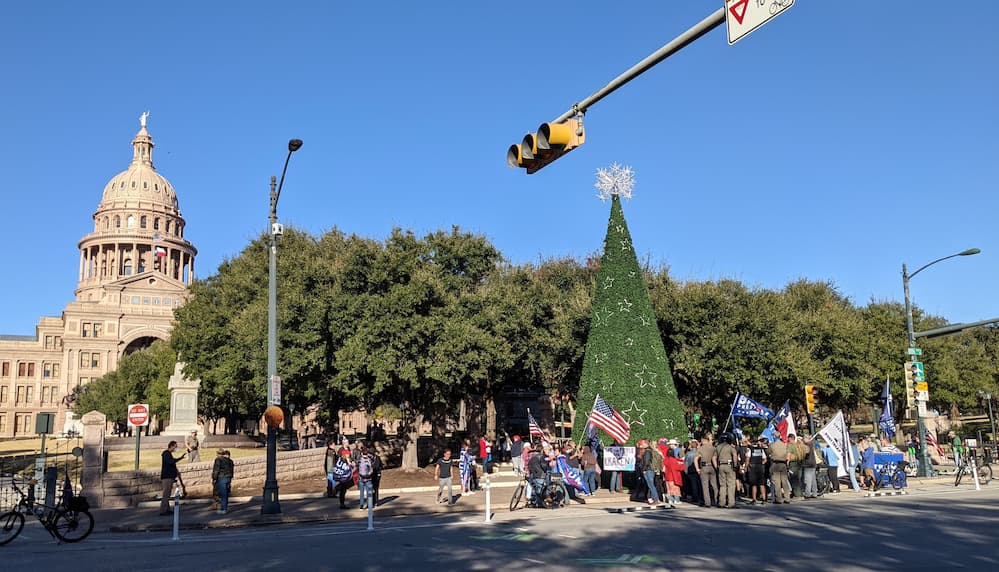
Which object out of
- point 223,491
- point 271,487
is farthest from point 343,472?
point 223,491

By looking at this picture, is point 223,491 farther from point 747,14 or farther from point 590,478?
point 747,14

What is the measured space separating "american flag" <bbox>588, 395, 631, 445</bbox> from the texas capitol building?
414 ft

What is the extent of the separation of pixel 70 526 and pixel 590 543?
10479mm

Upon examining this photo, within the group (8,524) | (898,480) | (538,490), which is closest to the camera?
(8,524)

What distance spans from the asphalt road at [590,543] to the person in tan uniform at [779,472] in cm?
160

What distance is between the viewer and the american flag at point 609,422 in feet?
77.9

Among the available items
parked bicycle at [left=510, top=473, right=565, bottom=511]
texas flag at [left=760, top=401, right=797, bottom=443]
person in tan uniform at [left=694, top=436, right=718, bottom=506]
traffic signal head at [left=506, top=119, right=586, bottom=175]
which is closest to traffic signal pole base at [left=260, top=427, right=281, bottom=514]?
parked bicycle at [left=510, top=473, right=565, bottom=511]

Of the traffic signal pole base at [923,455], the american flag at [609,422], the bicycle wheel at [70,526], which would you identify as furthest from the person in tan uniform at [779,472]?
the bicycle wheel at [70,526]

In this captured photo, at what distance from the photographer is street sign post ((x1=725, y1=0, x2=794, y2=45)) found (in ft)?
21.7

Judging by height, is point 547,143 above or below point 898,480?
above

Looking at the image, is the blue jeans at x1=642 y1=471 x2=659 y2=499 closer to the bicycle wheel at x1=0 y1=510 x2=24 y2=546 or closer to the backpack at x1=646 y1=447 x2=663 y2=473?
the backpack at x1=646 y1=447 x2=663 y2=473

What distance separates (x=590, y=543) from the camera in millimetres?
13305

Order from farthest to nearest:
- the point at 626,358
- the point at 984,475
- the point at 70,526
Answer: the point at 984,475
the point at 626,358
the point at 70,526

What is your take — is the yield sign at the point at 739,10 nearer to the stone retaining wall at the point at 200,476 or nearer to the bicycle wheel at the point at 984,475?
the stone retaining wall at the point at 200,476
